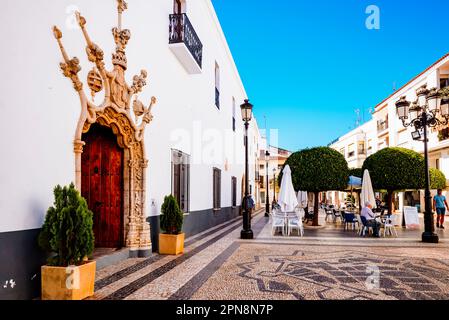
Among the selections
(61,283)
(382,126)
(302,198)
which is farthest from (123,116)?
(382,126)

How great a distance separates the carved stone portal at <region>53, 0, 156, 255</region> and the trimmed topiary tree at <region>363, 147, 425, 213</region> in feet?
35.8

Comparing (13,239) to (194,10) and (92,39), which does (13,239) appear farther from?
(194,10)

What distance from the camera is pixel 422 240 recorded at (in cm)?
961

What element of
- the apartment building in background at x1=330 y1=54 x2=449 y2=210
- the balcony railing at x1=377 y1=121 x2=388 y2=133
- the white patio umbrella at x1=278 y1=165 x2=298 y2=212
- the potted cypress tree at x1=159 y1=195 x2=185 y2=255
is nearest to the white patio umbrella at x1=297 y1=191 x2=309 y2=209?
the white patio umbrella at x1=278 y1=165 x2=298 y2=212

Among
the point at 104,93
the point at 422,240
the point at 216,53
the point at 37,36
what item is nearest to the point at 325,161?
the point at 422,240

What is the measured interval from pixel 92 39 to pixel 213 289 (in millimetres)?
4387

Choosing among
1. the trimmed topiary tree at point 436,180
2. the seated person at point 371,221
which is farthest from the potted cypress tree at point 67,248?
the trimmed topiary tree at point 436,180

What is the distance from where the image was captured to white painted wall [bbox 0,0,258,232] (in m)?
3.90

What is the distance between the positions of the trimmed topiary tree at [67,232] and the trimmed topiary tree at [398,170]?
13268 millimetres

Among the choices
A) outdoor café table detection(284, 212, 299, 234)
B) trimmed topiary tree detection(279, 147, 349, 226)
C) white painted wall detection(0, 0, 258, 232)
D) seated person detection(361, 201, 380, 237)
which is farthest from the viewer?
trimmed topiary tree detection(279, 147, 349, 226)

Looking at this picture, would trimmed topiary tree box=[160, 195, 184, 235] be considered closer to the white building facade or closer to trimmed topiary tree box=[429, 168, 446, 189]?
the white building facade

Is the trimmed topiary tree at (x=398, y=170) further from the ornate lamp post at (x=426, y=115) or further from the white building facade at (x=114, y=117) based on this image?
the white building facade at (x=114, y=117)

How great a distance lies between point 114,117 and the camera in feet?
21.0

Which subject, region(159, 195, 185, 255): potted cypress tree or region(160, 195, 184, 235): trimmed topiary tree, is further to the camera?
region(160, 195, 184, 235): trimmed topiary tree
